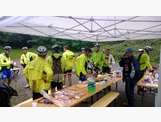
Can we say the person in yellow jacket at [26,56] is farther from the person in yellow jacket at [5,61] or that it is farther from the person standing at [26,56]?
the person in yellow jacket at [5,61]

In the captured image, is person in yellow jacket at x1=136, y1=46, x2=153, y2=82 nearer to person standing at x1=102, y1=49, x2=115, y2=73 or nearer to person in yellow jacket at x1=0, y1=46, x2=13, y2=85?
person standing at x1=102, y1=49, x2=115, y2=73

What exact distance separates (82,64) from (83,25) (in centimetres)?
115

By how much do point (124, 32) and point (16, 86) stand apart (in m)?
2.37

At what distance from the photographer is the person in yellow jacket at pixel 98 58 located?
19.8ft

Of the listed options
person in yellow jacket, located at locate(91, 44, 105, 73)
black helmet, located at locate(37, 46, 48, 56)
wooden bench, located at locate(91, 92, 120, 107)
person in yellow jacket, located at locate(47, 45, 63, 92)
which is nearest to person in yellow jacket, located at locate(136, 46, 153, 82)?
wooden bench, located at locate(91, 92, 120, 107)

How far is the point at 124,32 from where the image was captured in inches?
233

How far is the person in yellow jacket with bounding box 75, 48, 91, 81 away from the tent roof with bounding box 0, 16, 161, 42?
1.25ft

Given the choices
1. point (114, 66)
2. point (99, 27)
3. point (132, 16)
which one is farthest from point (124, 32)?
point (132, 16)

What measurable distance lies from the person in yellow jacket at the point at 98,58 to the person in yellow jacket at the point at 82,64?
1.29ft

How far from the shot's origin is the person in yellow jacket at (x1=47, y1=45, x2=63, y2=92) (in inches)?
160

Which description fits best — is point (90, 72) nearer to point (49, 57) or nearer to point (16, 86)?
point (16, 86)

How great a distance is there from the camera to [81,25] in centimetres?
464
